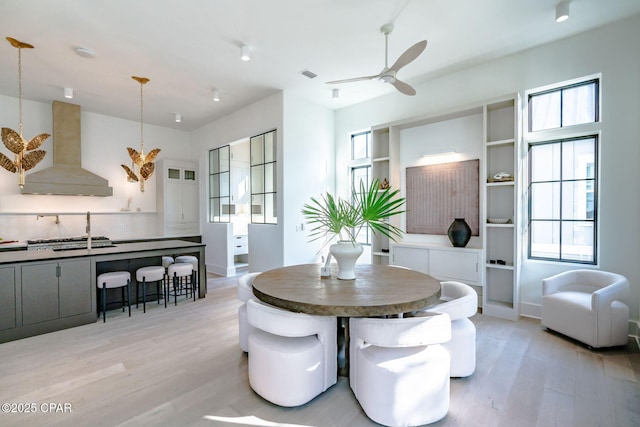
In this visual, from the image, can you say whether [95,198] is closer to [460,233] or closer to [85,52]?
[85,52]

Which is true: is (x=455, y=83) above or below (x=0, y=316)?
above

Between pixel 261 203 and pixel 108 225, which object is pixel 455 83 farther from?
pixel 108 225

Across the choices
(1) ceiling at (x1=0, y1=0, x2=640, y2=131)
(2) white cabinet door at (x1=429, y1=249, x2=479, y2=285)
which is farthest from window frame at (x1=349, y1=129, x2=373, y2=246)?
(2) white cabinet door at (x1=429, y1=249, x2=479, y2=285)

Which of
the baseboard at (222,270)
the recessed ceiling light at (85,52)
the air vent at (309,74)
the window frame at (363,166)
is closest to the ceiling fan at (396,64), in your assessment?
the air vent at (309,74)

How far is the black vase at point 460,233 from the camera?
12.8 feet

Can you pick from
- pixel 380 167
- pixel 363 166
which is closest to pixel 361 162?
pixel 363 166

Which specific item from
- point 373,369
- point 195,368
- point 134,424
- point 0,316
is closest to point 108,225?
point 0,316

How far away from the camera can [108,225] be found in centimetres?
604

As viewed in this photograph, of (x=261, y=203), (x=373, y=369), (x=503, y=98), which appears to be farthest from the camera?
(x=261, y=203)

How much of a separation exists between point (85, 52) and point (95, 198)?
133 inches

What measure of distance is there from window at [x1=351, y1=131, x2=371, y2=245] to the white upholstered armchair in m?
2.85

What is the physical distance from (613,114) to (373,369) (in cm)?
370

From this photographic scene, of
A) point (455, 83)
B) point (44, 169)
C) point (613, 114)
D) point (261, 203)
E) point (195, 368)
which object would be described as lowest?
point (195, 368)

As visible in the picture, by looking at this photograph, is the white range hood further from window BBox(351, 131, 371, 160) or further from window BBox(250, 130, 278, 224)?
window BBox(351, 131, 371, 160)
